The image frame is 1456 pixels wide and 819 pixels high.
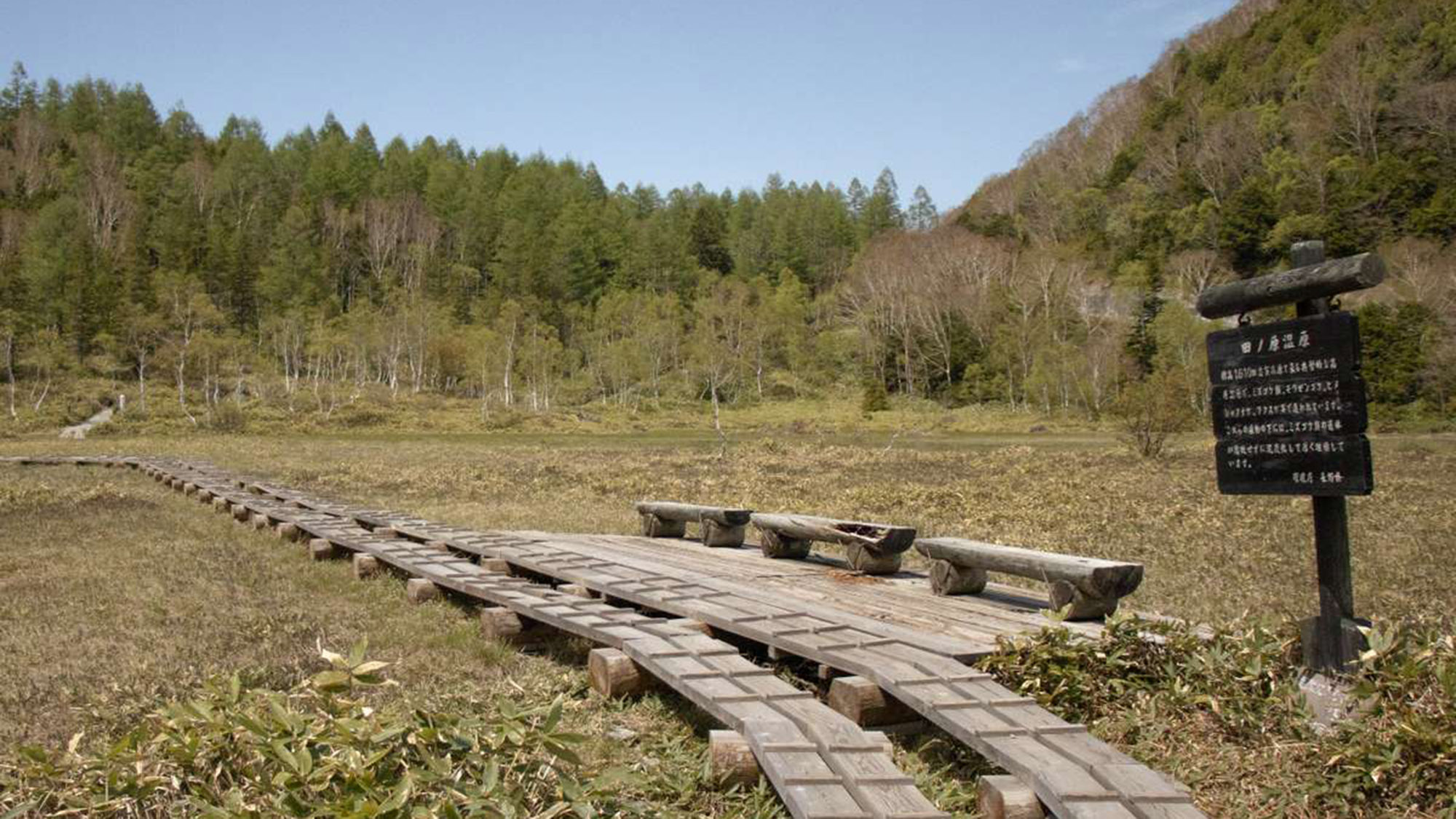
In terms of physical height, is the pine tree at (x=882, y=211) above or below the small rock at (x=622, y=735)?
above

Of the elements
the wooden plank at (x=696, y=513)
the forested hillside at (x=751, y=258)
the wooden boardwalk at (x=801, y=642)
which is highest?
the forested hillside at (x=751, y=258)

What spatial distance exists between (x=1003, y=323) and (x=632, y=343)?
101 ft

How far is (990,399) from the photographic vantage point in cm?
7575

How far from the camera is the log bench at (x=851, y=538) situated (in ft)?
28.2

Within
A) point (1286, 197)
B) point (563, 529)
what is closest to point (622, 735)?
point (563, 529)

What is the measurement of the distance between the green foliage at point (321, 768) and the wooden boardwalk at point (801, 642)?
0.94 m

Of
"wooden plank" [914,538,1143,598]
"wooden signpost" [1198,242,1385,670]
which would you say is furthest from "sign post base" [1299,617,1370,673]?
"wooden plank" [914,538,1143,598]

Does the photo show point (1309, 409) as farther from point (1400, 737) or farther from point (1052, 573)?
point (1052, 573)

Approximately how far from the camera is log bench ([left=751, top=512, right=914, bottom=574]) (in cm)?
859

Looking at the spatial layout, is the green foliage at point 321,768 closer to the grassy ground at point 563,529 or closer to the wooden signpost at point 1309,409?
the grassy ground at point 563,529

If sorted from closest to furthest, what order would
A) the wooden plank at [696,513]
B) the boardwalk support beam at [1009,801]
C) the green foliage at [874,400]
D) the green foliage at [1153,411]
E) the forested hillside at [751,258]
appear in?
the boardwalk support beam at [1009,801] → the wooden plank at [696,513] → the green foliage at [1153,411] → the green foliage at [874,400] → the forested hillside at [751,258]

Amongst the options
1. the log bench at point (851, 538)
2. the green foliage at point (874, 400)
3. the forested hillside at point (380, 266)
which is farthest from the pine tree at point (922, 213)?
the log bench at point (851, 538)

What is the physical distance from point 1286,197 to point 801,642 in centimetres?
9210

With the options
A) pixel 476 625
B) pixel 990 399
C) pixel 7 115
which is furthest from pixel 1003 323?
pixel 7 115
